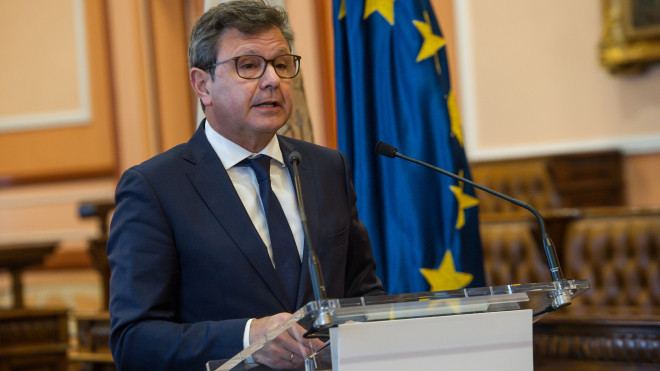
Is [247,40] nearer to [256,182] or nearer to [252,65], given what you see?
[252,65]

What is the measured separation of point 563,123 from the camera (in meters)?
6.77

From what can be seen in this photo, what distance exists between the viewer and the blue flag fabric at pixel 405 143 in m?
2.56

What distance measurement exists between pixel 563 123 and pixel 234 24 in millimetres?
5479

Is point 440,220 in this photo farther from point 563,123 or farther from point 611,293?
point 563,123

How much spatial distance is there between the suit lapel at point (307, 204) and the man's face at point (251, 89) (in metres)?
0.15

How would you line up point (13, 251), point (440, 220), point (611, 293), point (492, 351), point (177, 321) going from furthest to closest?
point (13, 251), point (611, 293), point (440, 220), point (177, 321), point (492, 351)

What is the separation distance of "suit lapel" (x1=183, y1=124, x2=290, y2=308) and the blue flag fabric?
895 mm

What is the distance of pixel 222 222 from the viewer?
1.71 m

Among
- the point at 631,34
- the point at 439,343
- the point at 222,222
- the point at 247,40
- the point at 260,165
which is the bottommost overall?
the point at 439,343

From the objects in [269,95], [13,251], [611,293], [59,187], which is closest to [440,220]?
[269,95]

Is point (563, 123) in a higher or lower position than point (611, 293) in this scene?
higher

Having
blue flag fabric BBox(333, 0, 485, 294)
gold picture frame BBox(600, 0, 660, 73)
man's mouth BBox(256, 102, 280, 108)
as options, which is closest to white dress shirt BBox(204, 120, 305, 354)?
man's mouth BBox(256, 102, 280, 108)

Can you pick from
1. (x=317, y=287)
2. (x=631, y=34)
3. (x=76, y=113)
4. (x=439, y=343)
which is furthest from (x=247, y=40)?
(x=76, y=113)

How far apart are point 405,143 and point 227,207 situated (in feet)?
3.32
